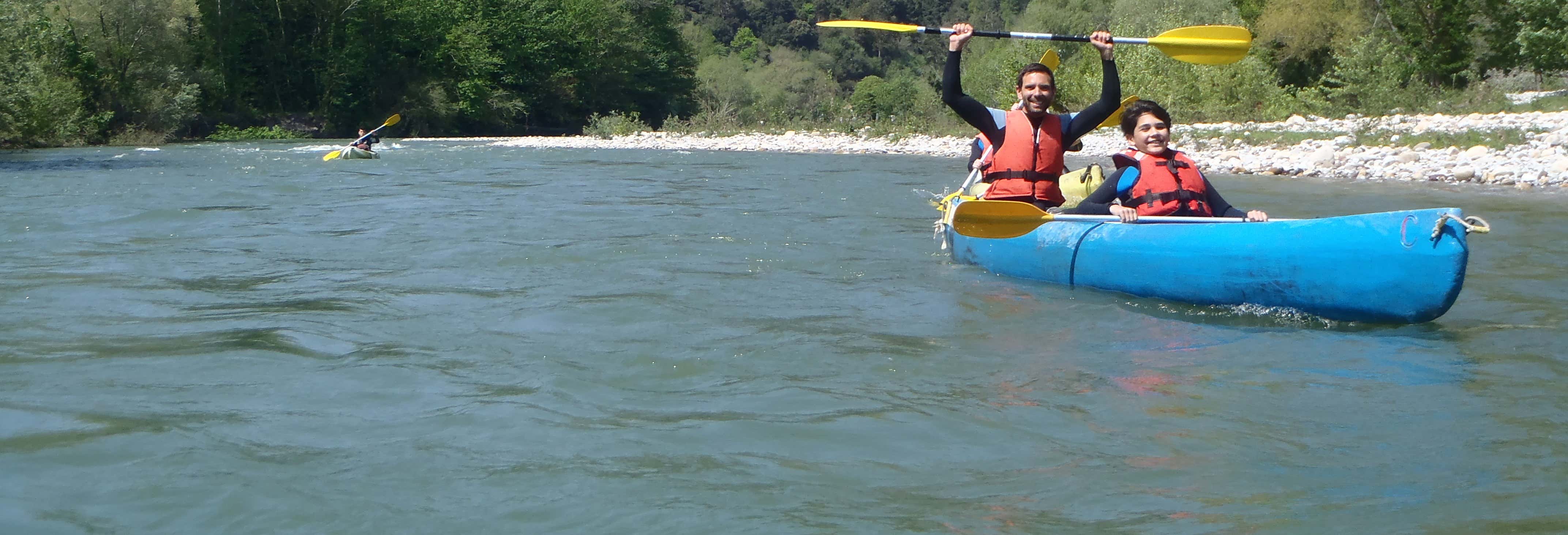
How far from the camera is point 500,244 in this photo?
7031 millimetres

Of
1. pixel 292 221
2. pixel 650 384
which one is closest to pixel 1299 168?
pixel 292 221

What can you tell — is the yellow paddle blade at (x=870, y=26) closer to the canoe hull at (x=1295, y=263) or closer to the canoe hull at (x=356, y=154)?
the canoe hull at (x=1295, y=263)

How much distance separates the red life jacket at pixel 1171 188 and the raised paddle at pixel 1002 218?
0.22 metres

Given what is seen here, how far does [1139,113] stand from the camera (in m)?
5.06

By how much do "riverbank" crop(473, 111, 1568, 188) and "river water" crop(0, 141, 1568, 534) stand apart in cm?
471

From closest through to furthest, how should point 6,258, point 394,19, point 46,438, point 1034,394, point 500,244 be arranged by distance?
point 46,438
point 1034,394
point 6,258
point 500,244
point 394,19

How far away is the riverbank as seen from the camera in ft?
36.7

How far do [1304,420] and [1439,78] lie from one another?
22708 mm

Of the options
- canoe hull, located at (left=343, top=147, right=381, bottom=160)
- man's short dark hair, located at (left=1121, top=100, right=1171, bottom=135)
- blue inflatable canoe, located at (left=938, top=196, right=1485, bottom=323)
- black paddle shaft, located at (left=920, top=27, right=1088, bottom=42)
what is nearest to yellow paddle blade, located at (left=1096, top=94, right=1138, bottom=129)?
man's short dark hair, located at (left=1121, top=100, right=1171, bottom=135)

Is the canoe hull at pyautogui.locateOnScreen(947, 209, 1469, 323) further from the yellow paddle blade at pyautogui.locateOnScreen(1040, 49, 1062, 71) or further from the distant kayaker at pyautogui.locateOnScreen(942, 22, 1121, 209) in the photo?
the yellow paddle blade at pyautogui.locateOnScreen(1040, 49, 1062, 71)

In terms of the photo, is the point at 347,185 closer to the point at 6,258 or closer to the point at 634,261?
the point at 6,258

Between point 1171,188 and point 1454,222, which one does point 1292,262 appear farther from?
point 1171,188

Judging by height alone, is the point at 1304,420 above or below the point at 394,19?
below

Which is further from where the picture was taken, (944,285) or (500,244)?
(500,244)
